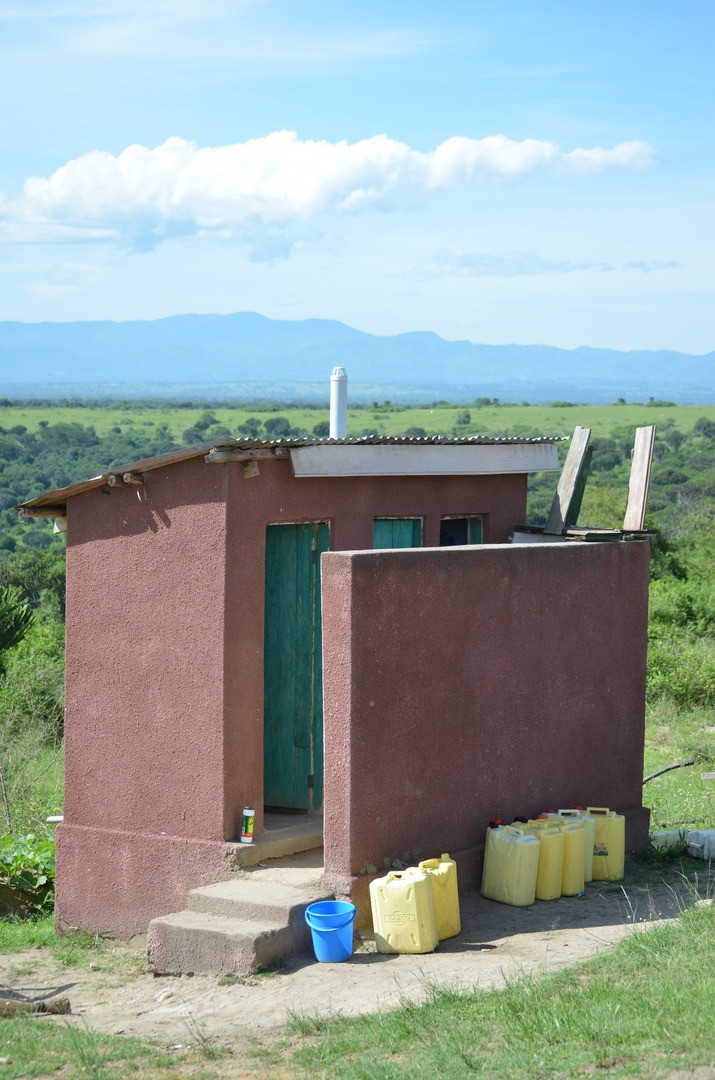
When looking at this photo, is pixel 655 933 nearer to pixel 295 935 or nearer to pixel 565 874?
pixel 565 874

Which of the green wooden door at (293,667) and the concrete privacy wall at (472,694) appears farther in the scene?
the green wooden door at (293,667)

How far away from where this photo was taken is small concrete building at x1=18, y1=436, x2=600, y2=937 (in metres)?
7.17

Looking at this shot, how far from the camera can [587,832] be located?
794 cm

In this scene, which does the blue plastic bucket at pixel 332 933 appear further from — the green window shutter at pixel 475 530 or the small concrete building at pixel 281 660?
the green window shutter at pixel 475 530

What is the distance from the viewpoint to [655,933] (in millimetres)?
6395

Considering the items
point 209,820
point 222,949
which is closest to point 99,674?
point 209,820

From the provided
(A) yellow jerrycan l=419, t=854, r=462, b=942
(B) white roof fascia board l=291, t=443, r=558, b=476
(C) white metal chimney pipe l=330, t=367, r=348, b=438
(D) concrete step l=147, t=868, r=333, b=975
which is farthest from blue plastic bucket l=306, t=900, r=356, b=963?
(C) white metal chimney pipe l=330, t=367, r=348, b=438

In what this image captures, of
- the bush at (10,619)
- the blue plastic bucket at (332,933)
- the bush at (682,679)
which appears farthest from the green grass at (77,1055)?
the bush at (682,679)

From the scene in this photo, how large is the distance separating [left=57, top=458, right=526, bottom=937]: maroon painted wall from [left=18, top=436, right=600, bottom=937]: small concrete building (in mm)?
16

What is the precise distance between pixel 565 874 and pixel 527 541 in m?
3.30

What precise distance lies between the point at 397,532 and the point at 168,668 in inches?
89.1

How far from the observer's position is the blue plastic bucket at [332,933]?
6.61 meters

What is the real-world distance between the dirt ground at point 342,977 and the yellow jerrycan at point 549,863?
0.33ft

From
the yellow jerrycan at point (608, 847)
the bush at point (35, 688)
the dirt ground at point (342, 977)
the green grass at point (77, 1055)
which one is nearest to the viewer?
the green grass at point (77, 1055)
